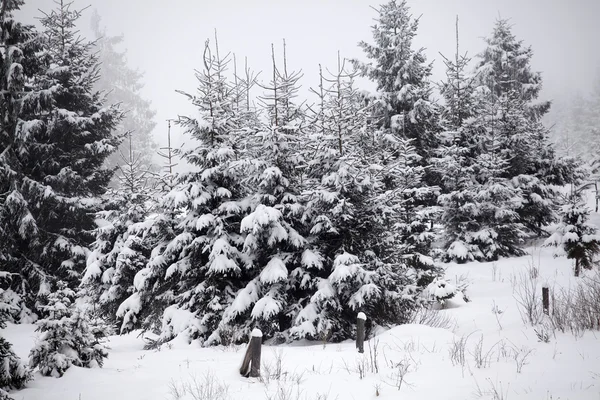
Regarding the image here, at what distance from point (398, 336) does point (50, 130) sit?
17.0 metres

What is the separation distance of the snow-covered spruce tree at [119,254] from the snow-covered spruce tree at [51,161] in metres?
2.88

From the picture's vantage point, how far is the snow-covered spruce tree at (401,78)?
19.4 metres

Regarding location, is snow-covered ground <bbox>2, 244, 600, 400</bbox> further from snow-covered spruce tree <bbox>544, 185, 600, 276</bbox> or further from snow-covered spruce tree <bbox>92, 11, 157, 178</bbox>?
snow-covered spruce tree <bbox>92, 11, 157, 178</bbox>

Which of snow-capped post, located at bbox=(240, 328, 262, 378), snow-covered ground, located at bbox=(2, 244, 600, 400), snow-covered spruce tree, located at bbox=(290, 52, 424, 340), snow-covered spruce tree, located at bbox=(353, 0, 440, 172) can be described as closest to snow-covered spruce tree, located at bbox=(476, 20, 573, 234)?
snow-covered spruce tree, located at bbox=(353, 0, 440, 172)

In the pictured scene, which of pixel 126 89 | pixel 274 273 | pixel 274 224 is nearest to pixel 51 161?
pixel 274 224

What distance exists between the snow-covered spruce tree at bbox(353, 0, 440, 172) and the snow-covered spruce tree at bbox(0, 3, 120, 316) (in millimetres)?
14319

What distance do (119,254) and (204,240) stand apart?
3.85 metres

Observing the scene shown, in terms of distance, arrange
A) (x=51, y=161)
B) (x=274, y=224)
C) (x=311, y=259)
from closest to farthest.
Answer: (x=311, y=259), (x=274, y=224), (x=51, y=161)

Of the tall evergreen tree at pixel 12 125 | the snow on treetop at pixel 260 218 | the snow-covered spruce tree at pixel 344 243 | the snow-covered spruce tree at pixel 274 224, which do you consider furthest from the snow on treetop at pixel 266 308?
the tall evergreen tree at pixel 12 125

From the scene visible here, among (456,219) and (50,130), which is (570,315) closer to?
(456,219)

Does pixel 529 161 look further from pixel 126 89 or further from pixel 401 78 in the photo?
pixel 126 89

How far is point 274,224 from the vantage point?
9.68 metres

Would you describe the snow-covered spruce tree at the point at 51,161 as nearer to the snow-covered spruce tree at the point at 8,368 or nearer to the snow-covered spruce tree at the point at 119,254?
the snow-covered spruce tree at the point at 119,254

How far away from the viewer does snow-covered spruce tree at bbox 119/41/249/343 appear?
10.1 metres
